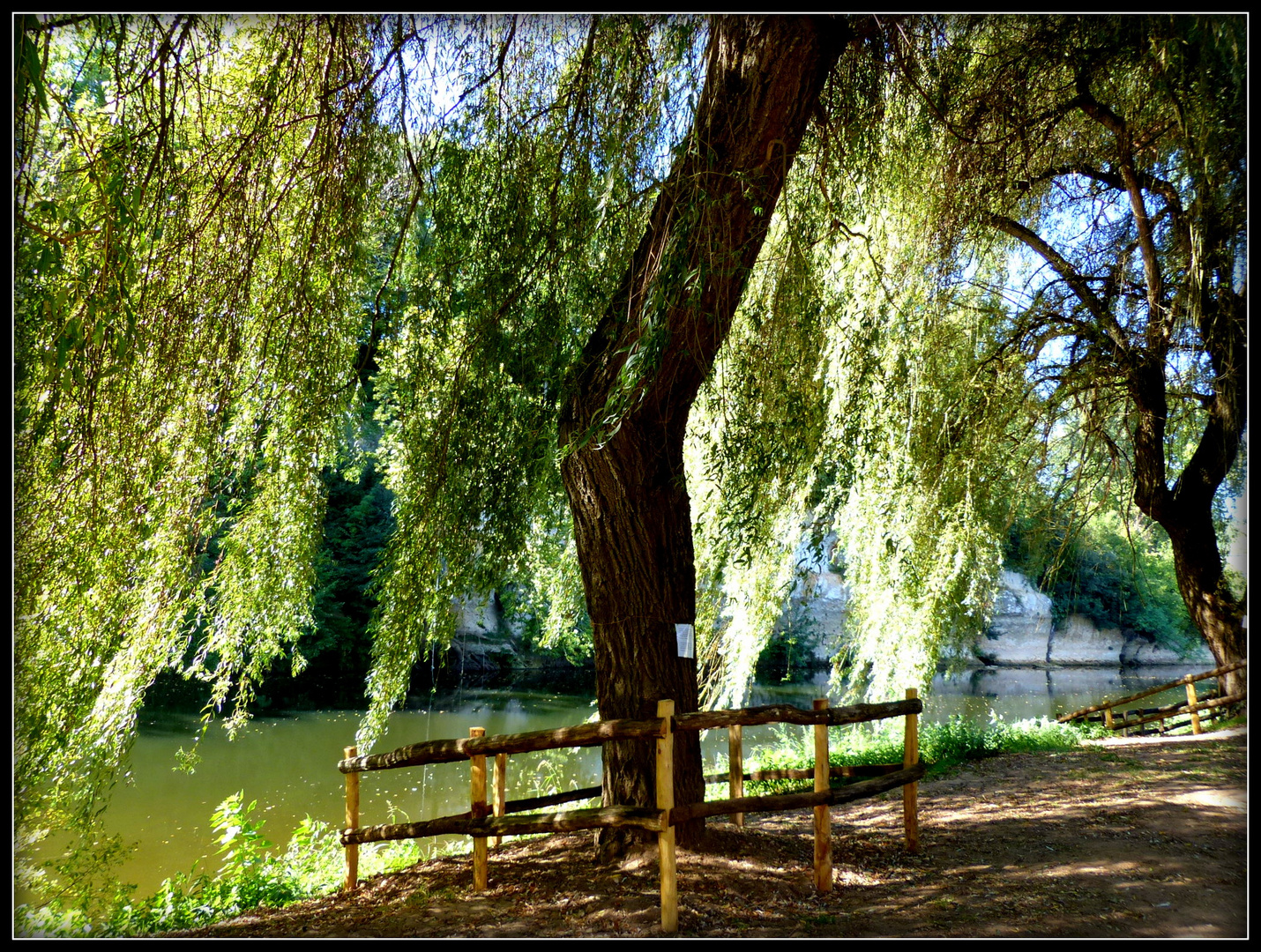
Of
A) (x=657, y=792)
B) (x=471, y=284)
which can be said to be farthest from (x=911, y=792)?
(x=471, y=284)

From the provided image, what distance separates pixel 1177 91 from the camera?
3783mm

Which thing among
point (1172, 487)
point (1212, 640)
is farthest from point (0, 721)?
point (1212, 640)

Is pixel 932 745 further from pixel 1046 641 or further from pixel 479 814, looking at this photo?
pixel 1046 641

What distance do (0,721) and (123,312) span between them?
1.51 m

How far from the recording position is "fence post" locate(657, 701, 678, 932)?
3.17 metres

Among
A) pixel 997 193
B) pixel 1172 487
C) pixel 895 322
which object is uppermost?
pixel 997 193

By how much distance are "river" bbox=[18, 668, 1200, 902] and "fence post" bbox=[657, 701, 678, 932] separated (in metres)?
3.76

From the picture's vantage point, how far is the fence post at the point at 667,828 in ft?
10.4

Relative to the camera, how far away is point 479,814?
3.88 meters

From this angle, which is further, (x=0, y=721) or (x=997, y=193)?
(x=997, y=193)

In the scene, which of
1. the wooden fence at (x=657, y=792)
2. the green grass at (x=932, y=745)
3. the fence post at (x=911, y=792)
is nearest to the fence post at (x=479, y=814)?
the wooden fence at (x=657, y=792)

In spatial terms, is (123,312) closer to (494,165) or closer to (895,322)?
(494,165)

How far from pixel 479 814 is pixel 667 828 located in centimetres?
107

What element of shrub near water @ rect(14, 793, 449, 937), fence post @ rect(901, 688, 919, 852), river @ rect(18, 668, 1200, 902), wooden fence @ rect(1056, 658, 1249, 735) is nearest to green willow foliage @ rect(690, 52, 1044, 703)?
fence post @ rect(901, 688, 919, 852)
